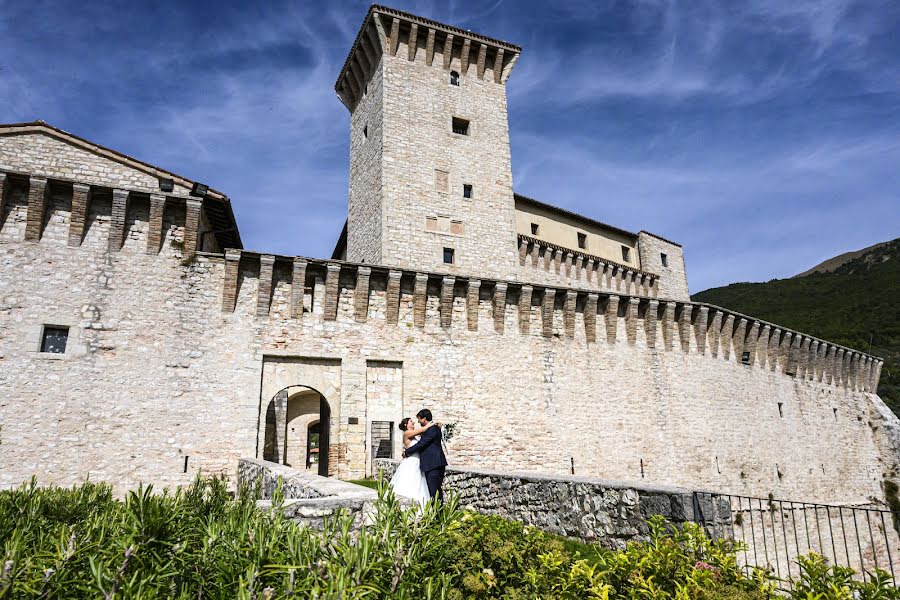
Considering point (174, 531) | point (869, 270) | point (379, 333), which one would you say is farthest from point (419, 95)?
point (869, 270)

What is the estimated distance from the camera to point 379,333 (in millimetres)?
16156

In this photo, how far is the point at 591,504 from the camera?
25.6ft

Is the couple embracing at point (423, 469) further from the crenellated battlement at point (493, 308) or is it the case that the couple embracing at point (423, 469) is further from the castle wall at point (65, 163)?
the castle wall at point (65, 163)

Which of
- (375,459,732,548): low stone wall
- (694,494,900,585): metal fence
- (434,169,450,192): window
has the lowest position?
(694,494,900,585): metal fence

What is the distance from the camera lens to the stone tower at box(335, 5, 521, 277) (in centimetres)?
2125

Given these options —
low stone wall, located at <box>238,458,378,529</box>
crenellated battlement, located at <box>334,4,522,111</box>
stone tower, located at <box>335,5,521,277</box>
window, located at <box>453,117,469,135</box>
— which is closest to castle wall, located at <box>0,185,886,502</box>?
low stone wall, located at <box>238,458,378,529</box>

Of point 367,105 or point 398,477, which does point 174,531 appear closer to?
point 398,477

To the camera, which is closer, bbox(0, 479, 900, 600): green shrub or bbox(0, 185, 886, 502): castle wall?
bbox(0, 479, 900, 600): green shrub

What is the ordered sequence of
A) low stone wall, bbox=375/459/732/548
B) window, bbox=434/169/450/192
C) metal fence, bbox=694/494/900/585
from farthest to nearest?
window, bbox=434/169/450/192 → metal fence, bbox=694/494/900/585 → low stone wall, bbox=375/459/732/548

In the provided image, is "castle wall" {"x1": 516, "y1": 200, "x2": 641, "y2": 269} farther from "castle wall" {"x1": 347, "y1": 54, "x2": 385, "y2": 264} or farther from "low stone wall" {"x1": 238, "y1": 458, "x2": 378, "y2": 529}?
"low stone wall" {"x1": 238, "y1": 458, "x2": 378, "y2": 529}

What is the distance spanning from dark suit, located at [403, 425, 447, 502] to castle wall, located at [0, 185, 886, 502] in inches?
324

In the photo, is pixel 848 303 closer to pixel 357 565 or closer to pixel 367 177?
pixel 367 177

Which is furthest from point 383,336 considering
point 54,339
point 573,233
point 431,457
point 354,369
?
point 573,233

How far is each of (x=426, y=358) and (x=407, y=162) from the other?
9.40 metres
